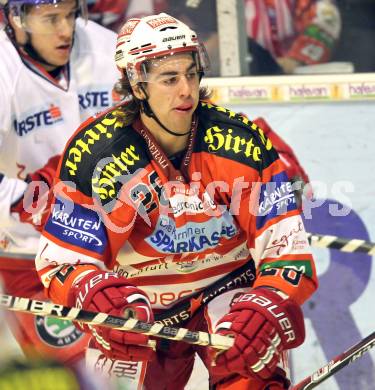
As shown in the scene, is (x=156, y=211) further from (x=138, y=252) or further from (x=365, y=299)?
(x=365, y=299)

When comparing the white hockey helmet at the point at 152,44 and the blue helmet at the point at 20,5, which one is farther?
the blue helmet at the point at 20,5

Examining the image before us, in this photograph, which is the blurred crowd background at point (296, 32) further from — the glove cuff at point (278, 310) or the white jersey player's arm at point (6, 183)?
the glove cuff at point (278, 310)

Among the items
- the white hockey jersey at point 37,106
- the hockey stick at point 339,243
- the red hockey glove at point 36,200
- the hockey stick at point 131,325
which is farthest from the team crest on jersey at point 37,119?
the hockey stick at point 131,325

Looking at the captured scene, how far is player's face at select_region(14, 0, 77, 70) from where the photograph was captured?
4586 mm

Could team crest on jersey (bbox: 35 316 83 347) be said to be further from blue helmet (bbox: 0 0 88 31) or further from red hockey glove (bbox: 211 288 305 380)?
red hockey glove (bbox: 211 288 305 380)

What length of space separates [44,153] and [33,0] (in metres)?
0.55

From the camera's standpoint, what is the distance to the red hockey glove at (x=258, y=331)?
3.38 metres

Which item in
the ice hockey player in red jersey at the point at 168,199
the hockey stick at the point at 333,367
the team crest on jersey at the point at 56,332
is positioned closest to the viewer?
the ice hockey player in red jersey at the point at 168,199

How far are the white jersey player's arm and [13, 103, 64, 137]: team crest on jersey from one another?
0.15 feet

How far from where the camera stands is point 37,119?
15.3ft

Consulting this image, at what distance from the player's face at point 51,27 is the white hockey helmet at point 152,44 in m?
0.93

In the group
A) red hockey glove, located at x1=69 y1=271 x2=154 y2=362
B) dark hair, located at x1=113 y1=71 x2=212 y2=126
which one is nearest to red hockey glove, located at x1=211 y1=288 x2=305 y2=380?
red hockey glove, located at x1=69 y1=271 x2=154 y2=362

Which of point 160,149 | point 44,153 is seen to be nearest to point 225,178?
point 160,149

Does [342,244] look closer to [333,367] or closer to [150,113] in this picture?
[333,367]
